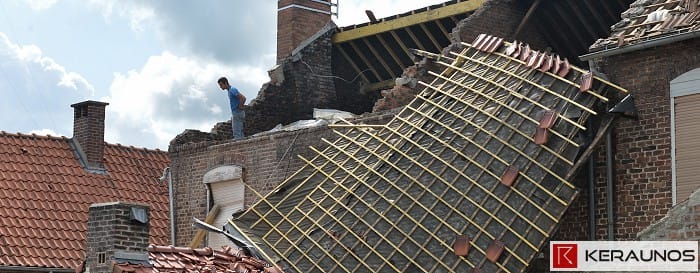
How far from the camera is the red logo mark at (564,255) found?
16344mm

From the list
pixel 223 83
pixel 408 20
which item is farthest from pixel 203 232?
pixel 408 20

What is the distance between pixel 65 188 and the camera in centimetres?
2612

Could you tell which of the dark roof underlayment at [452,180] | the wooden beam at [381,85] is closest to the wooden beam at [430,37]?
the wooden beam at [381,85]

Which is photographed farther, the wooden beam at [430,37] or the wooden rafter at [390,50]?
the wooden rafter at [390,50]

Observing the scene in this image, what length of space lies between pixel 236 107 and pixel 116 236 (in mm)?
9019

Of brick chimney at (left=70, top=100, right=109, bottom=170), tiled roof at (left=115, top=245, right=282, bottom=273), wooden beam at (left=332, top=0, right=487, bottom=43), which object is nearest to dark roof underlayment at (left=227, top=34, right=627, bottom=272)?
tiled roof at (left=115, top=245, right=282, bottom=273)

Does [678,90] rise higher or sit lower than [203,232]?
higher

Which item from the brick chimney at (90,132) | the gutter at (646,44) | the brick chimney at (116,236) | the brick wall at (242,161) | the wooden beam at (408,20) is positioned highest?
the wooden beam at (408,20)

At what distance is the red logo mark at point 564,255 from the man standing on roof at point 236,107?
9335 millimetres

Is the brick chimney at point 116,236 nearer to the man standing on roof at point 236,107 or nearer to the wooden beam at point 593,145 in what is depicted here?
the wooden beam at point 593,145

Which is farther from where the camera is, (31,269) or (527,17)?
(31,269)

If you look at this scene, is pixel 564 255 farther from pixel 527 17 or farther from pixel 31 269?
pixel 31 269

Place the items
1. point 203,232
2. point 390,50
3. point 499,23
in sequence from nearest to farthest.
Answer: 1. point 499,23
2. point 203,232
3. point 390,50

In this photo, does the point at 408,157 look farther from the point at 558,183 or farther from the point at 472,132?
the point at 558,183
